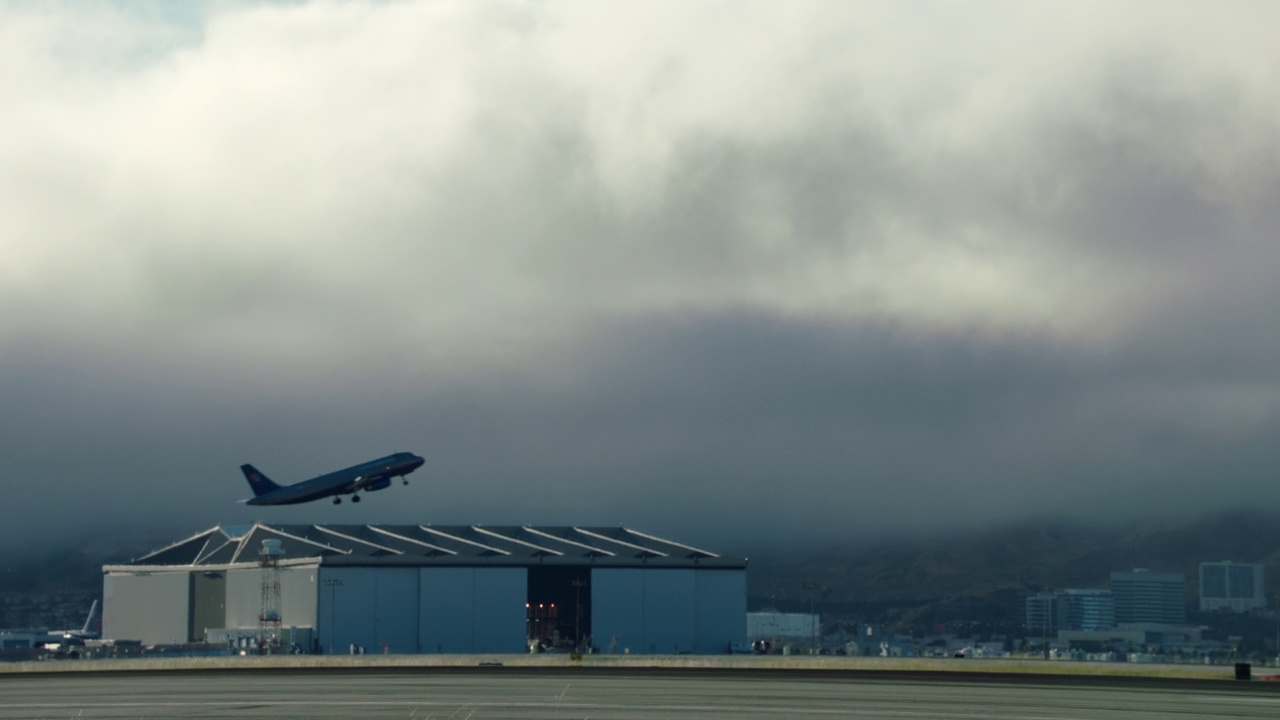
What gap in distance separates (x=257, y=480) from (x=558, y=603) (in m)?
44.9

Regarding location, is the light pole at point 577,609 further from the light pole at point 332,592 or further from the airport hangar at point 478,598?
the light pole at point 332,592

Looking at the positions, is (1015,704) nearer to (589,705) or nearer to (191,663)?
(589,705)

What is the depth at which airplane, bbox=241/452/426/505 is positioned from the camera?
15012 centimetres

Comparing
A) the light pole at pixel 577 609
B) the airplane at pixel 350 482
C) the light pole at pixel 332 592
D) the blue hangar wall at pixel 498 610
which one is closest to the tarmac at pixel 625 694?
the airplane at pixel 350 482

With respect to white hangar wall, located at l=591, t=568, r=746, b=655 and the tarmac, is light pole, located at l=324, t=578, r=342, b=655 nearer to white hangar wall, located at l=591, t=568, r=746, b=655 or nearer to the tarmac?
white hangar wall, located at l=591, t=568, r=746, b=655

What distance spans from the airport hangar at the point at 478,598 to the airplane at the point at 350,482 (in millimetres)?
27193

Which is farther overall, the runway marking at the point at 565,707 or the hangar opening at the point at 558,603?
the hangar opening at the point at 558,603

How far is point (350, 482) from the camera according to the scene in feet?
494

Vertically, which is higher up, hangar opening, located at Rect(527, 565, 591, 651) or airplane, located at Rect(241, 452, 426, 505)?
airplane, located at Rect(241, 452, 426, 505)

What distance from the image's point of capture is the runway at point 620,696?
223ft

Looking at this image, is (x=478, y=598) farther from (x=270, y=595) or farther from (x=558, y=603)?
(x=270, y=595)

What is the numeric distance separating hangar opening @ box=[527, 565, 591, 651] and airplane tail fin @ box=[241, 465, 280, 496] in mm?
38347

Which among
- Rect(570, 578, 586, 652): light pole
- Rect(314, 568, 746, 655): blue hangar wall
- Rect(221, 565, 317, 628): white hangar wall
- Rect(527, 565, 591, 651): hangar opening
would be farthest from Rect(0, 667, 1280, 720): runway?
Rect(527, 565, 591, 651): hangar opening

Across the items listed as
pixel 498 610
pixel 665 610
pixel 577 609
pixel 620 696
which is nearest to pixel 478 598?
pixel 498 610
